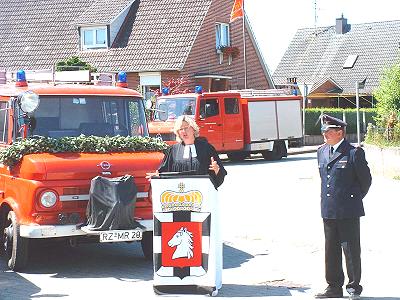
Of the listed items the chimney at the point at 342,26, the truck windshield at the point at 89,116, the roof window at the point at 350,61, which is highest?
the chimney at the point at 342,26

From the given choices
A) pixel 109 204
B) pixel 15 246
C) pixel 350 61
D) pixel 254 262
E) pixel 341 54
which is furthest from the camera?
pixel 341 54

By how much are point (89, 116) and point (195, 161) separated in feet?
7.95

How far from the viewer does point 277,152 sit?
109 feet

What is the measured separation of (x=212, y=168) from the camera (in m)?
9.12

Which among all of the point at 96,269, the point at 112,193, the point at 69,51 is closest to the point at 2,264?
the point at 96,269

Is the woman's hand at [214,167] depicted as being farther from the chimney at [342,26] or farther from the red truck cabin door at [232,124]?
the chimney at [342,26]

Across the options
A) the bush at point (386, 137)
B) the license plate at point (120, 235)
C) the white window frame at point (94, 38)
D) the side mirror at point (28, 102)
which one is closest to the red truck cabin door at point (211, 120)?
the bush at point (386, 137)

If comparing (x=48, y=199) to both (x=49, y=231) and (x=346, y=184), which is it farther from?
(x=346, y=184)

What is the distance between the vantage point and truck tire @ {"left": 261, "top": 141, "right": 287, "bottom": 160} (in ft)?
108

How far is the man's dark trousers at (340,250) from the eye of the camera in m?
8.48

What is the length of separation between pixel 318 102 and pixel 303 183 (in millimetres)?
40490

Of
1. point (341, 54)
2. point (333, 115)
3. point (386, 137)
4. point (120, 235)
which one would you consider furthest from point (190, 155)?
point (341, 54)

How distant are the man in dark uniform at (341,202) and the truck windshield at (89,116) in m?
3.48

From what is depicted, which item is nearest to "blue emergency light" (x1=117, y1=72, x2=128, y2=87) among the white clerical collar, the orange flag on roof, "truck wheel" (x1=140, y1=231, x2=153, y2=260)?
"truck wheel" (x1=140, y1=231, x2=153, y2=260)
